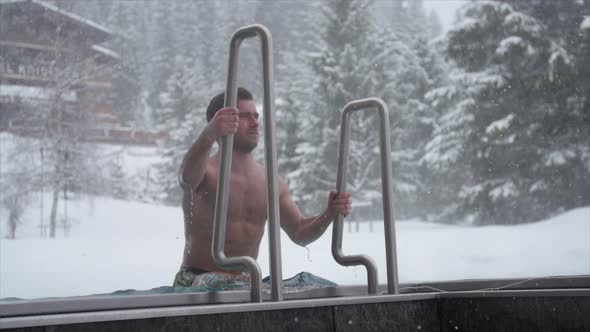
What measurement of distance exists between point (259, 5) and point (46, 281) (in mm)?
3471

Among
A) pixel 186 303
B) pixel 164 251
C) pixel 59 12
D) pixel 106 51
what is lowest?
pixel 186 303

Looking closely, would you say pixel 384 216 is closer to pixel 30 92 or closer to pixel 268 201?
pixel 268 201

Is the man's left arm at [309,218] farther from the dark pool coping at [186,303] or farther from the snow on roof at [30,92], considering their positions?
the snow on roof at [30,92]

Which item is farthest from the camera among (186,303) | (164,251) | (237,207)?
(164,251)

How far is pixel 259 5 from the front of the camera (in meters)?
8.09

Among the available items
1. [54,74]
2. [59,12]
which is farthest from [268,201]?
[59,12]

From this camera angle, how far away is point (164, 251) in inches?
303

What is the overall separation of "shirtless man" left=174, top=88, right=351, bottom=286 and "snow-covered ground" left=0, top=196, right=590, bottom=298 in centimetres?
380

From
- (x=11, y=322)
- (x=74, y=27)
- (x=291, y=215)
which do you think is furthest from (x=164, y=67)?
(x=11, y=322)

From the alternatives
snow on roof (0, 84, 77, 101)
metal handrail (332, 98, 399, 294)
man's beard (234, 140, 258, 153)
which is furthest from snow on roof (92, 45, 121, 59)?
metal handrail (332, 98, 399, 294)

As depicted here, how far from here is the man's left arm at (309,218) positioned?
55.7 inches

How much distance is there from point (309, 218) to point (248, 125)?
214 mm

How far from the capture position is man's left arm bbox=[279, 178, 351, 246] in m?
1.42

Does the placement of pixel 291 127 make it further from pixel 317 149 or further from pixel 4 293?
pixel 4 293
